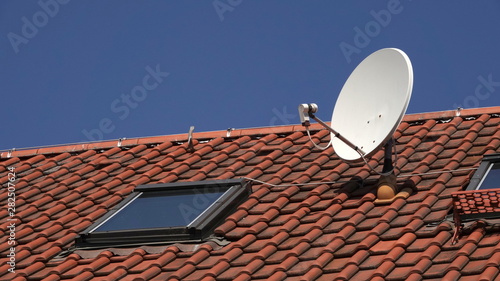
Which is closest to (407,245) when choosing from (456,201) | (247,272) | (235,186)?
(456,201)

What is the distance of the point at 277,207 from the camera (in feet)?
42.3

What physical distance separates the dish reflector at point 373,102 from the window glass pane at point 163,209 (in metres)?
1.89

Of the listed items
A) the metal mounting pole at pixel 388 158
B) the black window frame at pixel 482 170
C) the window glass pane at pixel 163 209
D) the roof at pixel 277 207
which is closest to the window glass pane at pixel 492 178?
the black window frame at pixel 482 170

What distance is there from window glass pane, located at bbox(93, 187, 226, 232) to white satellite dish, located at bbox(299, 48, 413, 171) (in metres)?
1.81

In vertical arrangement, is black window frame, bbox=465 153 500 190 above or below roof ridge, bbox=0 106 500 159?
below

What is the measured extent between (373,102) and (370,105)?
0.06 m

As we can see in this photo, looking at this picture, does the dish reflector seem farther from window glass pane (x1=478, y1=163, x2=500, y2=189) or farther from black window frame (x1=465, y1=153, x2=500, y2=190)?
window glass pane (x1=478, y1=163, x2=500, y2=189)

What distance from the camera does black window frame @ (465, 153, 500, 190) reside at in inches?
Result: 469

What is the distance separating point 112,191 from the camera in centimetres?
1460

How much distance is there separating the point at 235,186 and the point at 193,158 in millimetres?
1897

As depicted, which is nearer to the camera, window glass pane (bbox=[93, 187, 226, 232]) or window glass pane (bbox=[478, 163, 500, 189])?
window glass pane (bbox=[478, 163, 500, 189])

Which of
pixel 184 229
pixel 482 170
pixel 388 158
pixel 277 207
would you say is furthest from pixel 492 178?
pixel 184 229

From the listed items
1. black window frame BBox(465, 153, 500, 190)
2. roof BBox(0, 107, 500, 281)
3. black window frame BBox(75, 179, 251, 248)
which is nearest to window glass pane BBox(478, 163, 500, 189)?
black window frame BBox(465, 153, 500, 190)

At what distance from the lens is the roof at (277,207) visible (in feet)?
36.2
